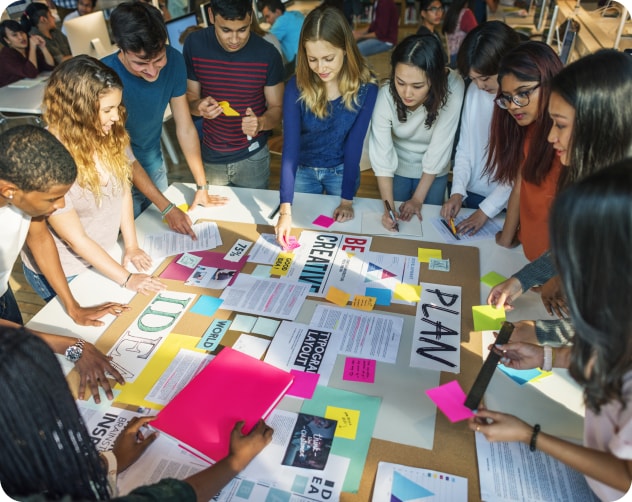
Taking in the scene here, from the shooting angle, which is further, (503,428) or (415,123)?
(415,123)

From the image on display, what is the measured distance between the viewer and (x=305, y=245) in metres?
1.70

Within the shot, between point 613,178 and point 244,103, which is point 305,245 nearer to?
point 244,103

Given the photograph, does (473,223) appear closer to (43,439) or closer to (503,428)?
(503,428)

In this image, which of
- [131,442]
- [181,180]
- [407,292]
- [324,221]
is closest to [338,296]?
[407,292]

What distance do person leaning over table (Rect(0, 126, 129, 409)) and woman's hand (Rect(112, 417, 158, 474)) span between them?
0.14 meters

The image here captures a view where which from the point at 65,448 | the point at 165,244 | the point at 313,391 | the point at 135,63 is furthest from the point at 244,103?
the point at 65,448

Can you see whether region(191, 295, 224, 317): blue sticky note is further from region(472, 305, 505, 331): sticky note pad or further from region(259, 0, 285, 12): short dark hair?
region(259, 0, 285, 12): short dark hair

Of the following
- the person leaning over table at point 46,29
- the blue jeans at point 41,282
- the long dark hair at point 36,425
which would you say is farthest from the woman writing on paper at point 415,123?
the person leaning over table at point 46,29

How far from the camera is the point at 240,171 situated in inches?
89.0

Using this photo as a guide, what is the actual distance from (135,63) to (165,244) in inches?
26.8

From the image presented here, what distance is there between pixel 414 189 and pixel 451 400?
1130 mm

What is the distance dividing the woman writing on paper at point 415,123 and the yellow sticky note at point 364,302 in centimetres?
42

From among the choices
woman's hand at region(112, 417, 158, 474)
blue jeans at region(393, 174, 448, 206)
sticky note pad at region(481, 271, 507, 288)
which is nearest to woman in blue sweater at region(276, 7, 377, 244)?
blue jeans at region(393, 174, 448, 206)

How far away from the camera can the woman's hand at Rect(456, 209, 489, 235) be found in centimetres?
174
